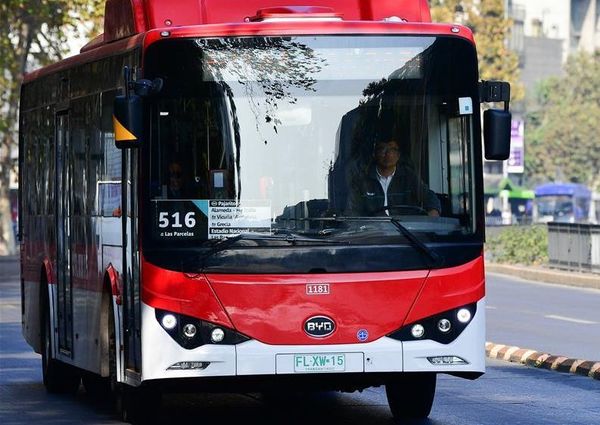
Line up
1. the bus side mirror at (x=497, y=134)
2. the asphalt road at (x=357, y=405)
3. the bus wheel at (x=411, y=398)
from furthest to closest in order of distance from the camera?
the asphalt road at (x=357, y=405), the bus wheel at (x=411, y=398), the bus side mirror at (x=497, y=134)

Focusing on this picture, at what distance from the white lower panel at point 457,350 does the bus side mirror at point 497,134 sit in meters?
0.99

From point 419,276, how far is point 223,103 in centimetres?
170

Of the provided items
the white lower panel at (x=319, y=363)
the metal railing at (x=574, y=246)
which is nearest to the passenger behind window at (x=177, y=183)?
the white lower panel at (x=319, y=363)

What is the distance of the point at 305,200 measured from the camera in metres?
11.1

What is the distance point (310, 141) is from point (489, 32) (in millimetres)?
66865

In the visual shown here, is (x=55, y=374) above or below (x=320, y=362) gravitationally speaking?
below

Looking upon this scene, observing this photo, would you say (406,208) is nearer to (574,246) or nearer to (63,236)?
(63,236)

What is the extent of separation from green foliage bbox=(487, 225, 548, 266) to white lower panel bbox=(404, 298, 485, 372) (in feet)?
103

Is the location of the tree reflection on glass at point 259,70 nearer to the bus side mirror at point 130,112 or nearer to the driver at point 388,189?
the bus side mirror at point 130,112

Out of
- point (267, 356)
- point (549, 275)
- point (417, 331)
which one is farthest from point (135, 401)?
point (549, 275)

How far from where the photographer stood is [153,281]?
11.1m

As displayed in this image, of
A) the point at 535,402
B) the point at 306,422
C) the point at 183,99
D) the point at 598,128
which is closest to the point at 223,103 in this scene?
the point at 183,99

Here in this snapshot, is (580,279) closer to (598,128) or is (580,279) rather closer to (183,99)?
(183,99)

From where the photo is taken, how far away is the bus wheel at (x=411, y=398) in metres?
12.5
